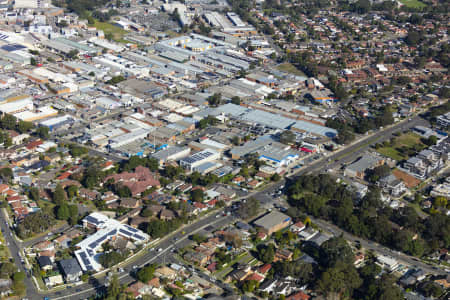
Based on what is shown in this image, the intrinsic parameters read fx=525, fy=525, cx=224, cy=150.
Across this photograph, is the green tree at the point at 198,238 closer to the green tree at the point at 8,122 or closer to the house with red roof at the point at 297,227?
the house with red roof at the point at 297,227

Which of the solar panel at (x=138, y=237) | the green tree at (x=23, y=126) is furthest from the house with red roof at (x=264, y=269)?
the green tree at (x=23, y=126)

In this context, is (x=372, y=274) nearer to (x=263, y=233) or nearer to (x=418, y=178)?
(x=263, y=233)

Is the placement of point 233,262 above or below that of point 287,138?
below

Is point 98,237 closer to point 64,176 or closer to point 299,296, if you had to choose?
point 64,176

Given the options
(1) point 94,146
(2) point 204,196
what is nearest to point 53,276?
(2) point 204,196

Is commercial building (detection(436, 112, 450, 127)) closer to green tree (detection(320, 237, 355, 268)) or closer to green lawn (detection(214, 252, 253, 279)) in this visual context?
green tree (detection(320, 237, 355, 268))

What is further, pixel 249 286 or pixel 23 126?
pixel 23 126

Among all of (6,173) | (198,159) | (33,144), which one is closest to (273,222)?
(198,159)
